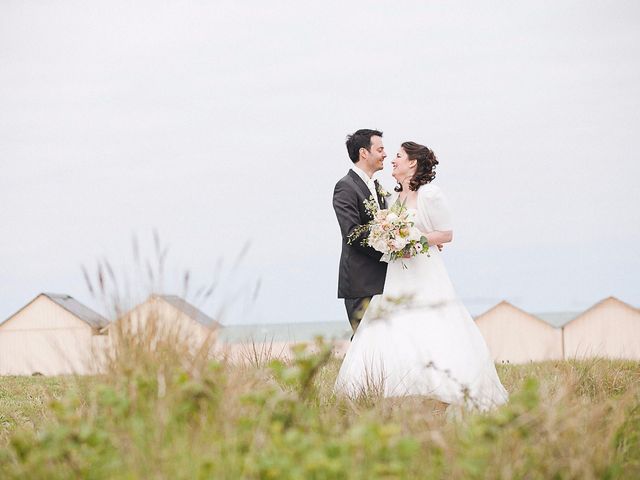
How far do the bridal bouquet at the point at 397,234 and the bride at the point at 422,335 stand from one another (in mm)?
124

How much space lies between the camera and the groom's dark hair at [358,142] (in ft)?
25.5

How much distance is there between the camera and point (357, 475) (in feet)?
10.1

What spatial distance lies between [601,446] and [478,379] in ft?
7.42

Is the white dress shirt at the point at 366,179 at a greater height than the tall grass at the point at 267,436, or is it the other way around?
the white dress shirt at the point at 366,179

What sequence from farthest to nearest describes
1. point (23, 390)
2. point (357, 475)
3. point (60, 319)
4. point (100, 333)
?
1. point (60, 319)
2. point (23, 390)
3. point (100, 333)
4. point (357, 475)

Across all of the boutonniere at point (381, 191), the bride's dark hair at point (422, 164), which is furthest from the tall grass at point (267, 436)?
the boutonniere at point (381, 191)

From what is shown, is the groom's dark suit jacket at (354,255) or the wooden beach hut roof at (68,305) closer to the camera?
the groom's dark suit jacket at (354,255)

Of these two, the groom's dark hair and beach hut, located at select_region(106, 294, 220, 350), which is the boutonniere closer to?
the groom's dark hair

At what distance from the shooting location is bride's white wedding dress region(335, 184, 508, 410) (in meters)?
6.02

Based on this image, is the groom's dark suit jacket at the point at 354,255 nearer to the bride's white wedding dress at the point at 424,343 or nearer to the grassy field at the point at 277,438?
the bride's white wedding dress at the point at 424,343

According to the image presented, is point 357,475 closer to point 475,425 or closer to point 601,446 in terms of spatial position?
point 475,425

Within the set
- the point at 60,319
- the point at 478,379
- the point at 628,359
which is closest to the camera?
the point at 478,379

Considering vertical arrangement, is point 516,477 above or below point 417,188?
below

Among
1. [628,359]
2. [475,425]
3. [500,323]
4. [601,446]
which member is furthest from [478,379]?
[500,323]
